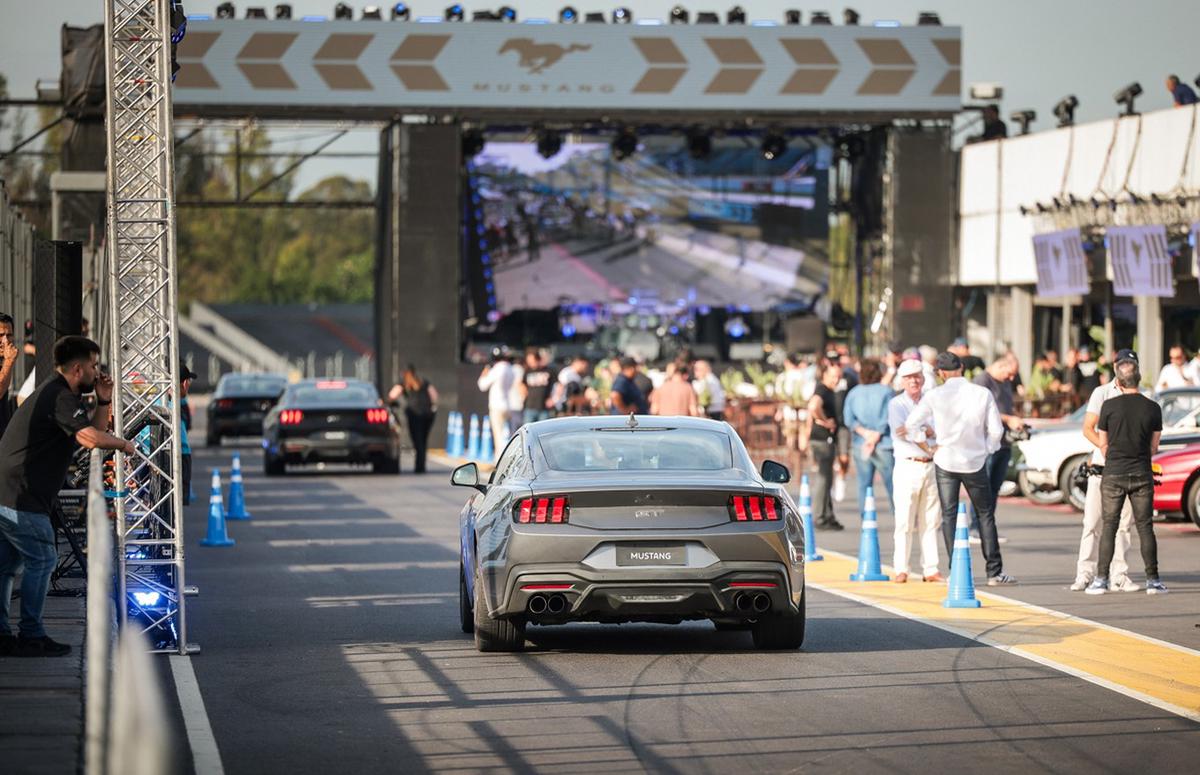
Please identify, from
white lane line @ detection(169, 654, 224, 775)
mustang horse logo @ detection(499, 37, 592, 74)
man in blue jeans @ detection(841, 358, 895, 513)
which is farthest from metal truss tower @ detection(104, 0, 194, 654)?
mustang horse logo @ detection(499, 37, 592, 74)

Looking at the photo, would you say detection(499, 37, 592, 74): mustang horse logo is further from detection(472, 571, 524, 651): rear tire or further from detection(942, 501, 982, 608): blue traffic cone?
detection(472, 571, 524, 651): rear tire

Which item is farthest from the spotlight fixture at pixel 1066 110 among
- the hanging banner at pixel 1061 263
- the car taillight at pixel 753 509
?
the car taillight at pixel 753 509

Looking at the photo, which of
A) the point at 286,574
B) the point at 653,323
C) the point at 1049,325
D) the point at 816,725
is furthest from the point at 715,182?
the point at 816,725

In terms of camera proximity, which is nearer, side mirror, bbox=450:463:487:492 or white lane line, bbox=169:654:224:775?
white lane line, bbox=169:654:224:775

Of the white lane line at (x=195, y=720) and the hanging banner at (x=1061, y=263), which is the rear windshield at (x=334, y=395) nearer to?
the hanging banner at (x=1061, y=263)

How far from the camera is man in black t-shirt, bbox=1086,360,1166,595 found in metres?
15.5

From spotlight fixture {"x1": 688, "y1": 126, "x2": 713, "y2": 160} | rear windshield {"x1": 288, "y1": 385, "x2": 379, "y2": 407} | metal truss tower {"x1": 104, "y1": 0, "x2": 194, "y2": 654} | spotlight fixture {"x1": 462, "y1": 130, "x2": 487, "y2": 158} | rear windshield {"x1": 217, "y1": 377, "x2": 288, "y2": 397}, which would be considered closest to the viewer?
metal truss tower {"x1": 104, "y1": 0, "x2": 194, "y2": 654}

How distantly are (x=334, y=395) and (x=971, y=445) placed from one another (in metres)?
18.1

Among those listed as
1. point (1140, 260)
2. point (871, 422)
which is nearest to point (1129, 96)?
point (1140, 260)

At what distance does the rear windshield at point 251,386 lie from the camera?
42281 mm

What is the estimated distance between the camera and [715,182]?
44.5 m

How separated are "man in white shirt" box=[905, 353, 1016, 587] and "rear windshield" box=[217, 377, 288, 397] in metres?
27.2

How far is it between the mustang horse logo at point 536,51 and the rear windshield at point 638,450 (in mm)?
27390

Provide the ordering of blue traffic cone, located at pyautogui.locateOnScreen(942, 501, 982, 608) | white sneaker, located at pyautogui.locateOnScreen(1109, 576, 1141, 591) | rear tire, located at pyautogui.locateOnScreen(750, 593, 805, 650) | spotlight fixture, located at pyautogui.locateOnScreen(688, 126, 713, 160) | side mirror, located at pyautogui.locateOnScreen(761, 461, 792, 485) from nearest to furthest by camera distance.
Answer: rear tire, located at pyautogui.locateOnScreen(750, 593, 805, 650), side mirror, located at pyautogui.locateOnScreen(761, 461, 792, 485), blue traffic cone, located at pyautogui.locateOnScreen(942, 501, 982, 608), white sneaker, located at pyautogui.locateOnScreen(1109, 576, 1141, 591), spotlight fixture, located at pyautogui.locateOnScreen(688, 126, 713, 160)
